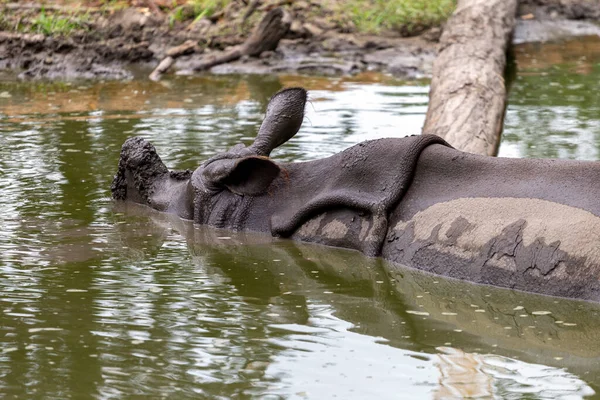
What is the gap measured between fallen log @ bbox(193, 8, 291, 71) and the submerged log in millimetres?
2639

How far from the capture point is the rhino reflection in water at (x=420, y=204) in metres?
5.63

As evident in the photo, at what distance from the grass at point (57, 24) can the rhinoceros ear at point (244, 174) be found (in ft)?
33.2

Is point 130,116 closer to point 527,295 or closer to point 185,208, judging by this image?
point 185,208

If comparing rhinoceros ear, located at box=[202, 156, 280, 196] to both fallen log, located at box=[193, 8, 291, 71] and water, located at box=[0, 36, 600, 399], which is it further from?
fallen log, located at box=[193, 8, 291, 71]

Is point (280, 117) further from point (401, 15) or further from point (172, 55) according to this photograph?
point (401, 15)

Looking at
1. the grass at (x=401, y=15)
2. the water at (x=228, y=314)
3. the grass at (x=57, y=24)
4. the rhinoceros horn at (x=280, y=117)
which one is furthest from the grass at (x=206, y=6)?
the rhinoceros horn at (x=280, y=117)

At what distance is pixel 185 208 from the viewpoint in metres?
7.79

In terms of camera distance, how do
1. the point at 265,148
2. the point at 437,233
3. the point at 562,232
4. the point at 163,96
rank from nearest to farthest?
the point at 562,232
the point at 437,233
the point at 265,148
the point at 163,96

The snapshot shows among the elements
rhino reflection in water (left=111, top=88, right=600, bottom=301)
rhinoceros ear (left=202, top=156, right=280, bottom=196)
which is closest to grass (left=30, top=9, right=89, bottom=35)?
rhino reflection in water (left=111, top=88, right=600, bottom=301)

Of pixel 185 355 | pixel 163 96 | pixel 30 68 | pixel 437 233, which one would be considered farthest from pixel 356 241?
pixel 30 68

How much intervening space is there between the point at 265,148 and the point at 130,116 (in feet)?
15.5

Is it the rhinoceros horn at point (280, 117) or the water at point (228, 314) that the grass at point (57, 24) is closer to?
the water at point (228, 314)

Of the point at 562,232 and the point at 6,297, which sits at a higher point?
the point at 562,232

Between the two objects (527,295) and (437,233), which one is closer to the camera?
(527,295)
